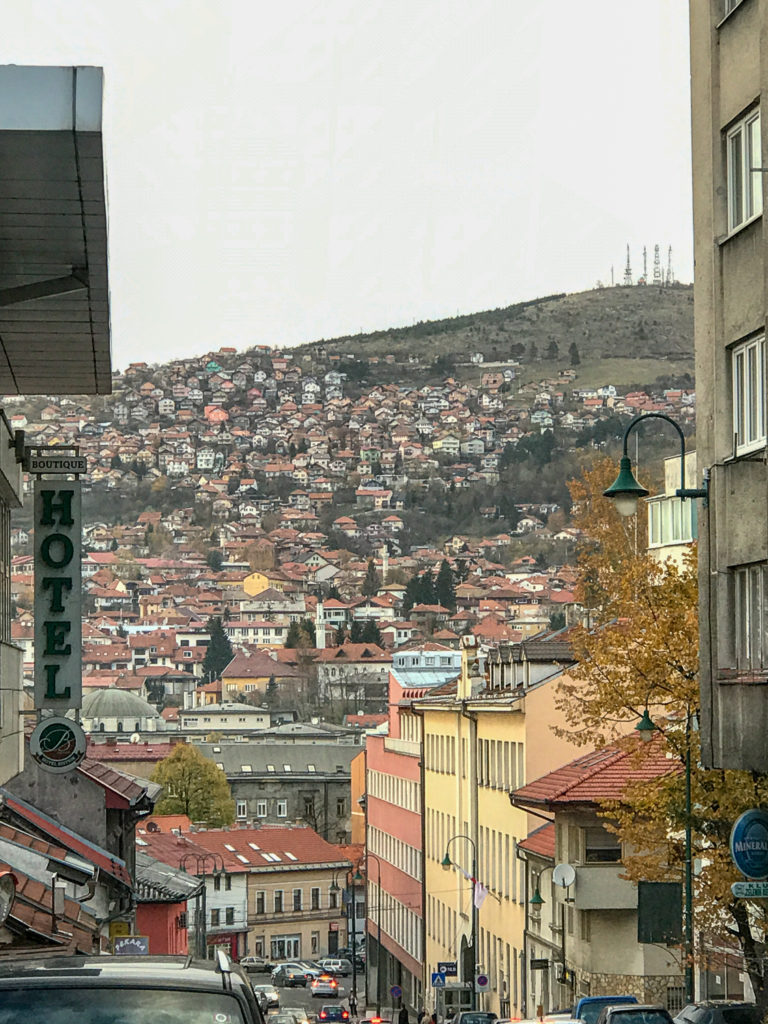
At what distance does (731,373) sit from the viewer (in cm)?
2112

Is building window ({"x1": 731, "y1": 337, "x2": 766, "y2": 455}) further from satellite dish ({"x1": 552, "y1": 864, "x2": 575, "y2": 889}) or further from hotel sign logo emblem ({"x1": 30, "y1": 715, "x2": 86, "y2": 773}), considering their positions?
satellite dish ({"x1": 552, "y1": 864, "x2": 575, "y2": 889})

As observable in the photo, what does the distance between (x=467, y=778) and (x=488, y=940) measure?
7.87 meters

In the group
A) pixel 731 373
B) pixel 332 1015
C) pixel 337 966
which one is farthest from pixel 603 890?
pixel 337 966

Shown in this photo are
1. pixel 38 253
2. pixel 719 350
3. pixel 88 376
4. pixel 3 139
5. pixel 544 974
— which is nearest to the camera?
pixel 3 139

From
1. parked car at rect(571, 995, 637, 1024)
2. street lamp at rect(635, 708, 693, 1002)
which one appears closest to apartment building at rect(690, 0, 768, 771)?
street lamp at rect(635, 708, 693, 1002)

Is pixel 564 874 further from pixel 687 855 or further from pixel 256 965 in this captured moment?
pixel 256 965

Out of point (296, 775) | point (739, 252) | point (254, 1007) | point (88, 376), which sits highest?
point (739, 252)

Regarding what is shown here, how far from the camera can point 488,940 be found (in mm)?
58250

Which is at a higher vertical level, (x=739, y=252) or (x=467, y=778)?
(x=739, y=252)

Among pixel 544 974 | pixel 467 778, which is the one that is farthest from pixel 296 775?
pixel 544 974

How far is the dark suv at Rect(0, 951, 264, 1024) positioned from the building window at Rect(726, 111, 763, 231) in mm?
14746

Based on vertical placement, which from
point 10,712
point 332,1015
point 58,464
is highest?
point 58,464

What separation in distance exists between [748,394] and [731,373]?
0.44 meters

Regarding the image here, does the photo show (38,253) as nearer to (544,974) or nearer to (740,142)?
(740,142)
